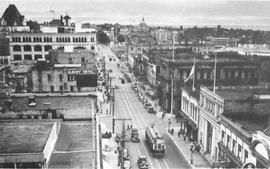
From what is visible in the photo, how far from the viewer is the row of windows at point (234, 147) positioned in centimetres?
4270

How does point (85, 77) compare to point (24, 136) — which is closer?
point (24, 136)

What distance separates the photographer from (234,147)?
151 feet

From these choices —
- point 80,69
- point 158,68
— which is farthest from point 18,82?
point 158,68

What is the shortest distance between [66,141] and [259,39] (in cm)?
15031

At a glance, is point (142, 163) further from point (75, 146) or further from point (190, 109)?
point (190, 109)

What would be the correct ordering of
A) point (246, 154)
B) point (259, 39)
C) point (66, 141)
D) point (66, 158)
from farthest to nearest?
point (259, 39) → point (246, 154) → point (66, 141) → point (66, 158)

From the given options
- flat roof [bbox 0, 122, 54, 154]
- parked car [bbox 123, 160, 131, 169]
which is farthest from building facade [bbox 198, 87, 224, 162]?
flat roof [bbox 0, 122, 54, 154]

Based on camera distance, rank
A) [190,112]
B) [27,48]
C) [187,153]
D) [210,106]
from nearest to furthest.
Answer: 1. [210,106]
2. [187,153]
3. [190,112]
4. [27,48]

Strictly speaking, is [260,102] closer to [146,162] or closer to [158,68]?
[146,162]

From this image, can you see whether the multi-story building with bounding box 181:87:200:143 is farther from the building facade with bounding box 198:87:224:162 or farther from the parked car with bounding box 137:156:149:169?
the parked car with bounding box 137:156:149:169

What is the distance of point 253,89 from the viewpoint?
62.0m

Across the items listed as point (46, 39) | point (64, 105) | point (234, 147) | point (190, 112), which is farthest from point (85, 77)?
point (46, 39)

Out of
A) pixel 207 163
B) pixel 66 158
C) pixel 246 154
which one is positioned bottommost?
pixel 207 163

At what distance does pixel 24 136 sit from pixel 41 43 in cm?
6444
